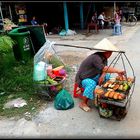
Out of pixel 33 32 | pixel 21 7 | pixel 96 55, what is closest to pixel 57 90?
pixel 96 55

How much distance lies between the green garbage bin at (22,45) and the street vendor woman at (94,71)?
10.6ft

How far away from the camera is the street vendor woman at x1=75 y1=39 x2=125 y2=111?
502 centimetres

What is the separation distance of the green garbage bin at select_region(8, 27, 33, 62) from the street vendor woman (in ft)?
A: 10.6

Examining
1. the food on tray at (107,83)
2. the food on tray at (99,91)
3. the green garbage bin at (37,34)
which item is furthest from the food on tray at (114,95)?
the green garbage bin at (37,34)

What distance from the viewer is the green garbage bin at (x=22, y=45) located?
7.97 meters

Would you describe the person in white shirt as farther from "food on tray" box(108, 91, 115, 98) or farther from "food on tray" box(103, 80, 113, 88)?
"food on tray" box(108, 91, 115, 98)

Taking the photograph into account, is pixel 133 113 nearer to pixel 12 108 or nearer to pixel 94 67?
pixel 94 67

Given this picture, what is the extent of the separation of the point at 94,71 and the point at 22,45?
3.51 meters

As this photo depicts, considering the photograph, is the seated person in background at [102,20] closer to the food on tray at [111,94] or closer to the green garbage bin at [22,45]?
the green garbage bin at [22,45]

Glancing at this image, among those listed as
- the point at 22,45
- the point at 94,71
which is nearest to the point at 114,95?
the point at 94,71

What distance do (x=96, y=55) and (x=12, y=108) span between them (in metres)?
1.99

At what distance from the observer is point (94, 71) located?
5168mm

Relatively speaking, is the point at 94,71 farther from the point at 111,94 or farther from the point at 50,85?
the point at 50,85

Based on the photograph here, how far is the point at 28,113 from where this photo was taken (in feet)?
17.2
